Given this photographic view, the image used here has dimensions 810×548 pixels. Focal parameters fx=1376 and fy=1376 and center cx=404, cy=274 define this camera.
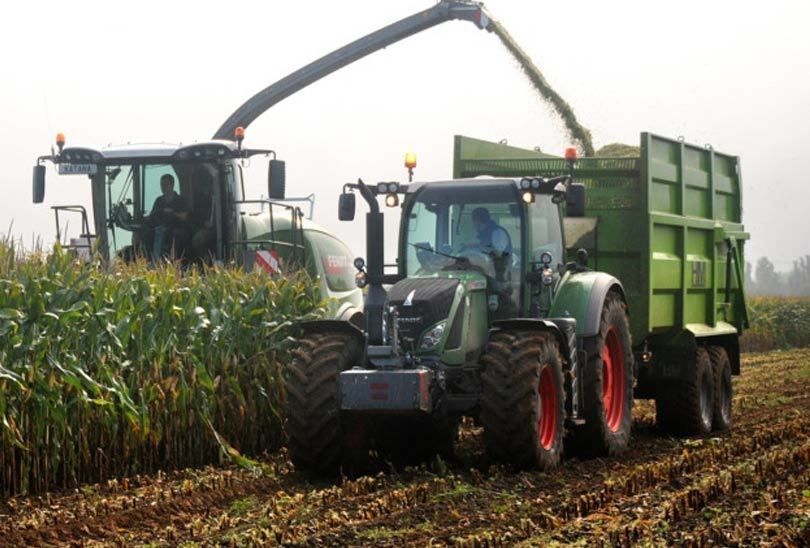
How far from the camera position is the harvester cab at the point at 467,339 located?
381 inches

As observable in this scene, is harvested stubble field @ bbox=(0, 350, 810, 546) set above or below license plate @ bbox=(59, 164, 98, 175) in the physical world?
below

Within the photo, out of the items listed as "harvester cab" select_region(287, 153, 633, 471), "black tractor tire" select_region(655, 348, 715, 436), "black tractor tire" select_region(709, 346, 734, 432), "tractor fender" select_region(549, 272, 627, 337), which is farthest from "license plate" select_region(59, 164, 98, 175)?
"black tractor tire" select_region(709, 346, 734, 432)

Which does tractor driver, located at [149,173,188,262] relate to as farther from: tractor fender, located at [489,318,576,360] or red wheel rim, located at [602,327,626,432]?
tractor fender, located at [489,318,576,360]

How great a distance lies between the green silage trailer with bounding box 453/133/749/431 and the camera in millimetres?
12805

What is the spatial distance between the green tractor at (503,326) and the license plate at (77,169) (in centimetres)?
372

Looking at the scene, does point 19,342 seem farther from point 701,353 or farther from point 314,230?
point 701,353

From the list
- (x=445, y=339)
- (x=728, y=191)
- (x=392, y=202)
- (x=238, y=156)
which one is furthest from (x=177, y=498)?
(x=728, y=191)

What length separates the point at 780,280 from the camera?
164 meters

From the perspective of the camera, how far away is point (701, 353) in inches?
542

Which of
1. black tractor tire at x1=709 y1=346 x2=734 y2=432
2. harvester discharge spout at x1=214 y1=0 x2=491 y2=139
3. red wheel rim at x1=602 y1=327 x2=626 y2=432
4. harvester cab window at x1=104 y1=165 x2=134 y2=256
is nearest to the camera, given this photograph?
red wheel rim at x1=602 y1=327 x2=626 y2=432

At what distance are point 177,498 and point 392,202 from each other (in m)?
3.15

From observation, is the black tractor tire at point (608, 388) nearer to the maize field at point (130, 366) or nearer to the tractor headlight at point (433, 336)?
the tractor headlight at point (433, 336)

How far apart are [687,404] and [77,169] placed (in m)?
6.44

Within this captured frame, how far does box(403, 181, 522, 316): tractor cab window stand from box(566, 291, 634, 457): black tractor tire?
84 cm
